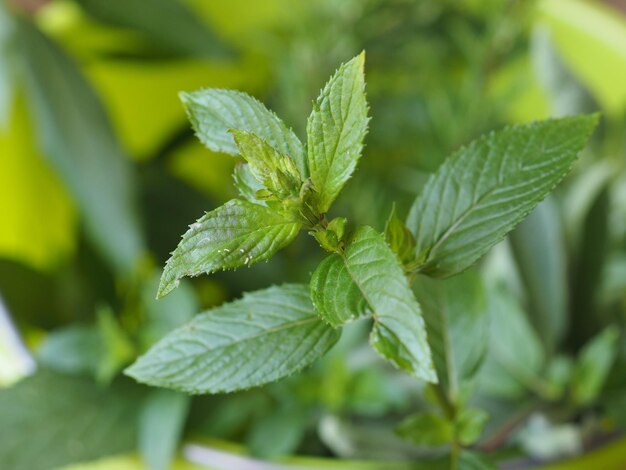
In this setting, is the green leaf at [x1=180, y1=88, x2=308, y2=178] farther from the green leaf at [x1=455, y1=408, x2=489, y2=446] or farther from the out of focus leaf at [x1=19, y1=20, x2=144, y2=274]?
the out of focus leaf at [x1=19, y1=20, x2=144, y2=274]

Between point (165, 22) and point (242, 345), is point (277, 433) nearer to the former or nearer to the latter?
point (242, 345)

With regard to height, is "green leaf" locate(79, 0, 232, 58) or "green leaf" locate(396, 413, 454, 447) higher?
"green leaf" locate(79, 0, 232, 58)

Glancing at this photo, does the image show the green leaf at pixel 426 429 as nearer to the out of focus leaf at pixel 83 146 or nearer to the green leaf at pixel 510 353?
the green leaf at pixel 510 353

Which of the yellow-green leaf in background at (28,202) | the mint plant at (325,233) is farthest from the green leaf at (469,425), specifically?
the yellow-green leaf in background at (28,202)

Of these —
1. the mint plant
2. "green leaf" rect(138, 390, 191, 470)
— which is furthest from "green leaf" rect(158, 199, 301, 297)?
"green leaf" rect(138, 390, 191, 470)

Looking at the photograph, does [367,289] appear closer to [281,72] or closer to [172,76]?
[281,72]

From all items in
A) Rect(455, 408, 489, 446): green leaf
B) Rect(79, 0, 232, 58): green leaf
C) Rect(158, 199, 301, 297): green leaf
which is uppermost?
Rect(79, 0, 232, 58): green leaf

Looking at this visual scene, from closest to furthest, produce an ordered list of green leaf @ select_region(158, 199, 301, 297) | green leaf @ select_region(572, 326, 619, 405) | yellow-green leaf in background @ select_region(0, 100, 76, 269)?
green leaf @ select_region(158, 199, 301, 297), green leaf @ select_region(572, 326, 619, 405), yellow-green leaf in background @ select_region(0, 100, 76, 269)
